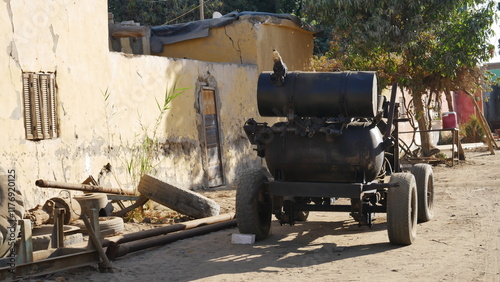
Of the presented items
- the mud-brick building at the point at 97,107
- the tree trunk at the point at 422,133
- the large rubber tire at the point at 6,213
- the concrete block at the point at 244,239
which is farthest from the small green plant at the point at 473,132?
the large rubber tire at the point at 6,213

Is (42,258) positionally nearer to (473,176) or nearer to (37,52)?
(37,52)

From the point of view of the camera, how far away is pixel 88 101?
35.3ft

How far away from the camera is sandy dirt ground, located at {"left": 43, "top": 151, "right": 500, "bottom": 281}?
21.6ft

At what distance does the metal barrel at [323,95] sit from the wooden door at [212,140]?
19.7 ft

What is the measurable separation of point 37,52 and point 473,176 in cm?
937

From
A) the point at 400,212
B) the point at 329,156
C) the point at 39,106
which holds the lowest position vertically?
the point at 400,212

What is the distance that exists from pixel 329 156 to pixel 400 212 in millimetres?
971

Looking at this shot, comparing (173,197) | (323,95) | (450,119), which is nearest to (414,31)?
(450,119)

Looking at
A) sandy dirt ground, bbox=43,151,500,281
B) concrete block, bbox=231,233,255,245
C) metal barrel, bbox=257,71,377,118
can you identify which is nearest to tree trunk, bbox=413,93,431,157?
sandy dirt ground, bbox=43,151,500,281

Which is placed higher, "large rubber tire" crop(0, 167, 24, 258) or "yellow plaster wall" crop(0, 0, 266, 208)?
"yellow plaster wall" crop(0, 0, 266, 208)

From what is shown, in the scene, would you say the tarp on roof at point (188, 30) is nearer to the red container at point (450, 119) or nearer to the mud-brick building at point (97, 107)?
the mud-brick building at point (97, 107)

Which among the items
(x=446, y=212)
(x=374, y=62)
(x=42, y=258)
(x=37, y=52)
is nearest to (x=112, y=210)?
(x=37, y=52)

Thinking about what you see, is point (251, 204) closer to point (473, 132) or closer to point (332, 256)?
point (332, 256)

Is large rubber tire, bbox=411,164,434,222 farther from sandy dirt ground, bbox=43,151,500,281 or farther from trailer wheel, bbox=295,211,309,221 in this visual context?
trailer wheel, bbox=295,211,309,221
